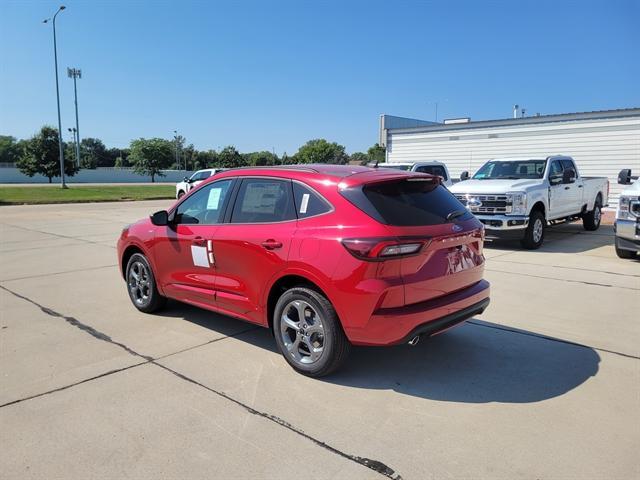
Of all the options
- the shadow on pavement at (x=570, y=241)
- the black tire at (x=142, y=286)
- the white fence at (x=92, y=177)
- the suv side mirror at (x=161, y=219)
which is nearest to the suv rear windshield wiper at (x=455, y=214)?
the suv side mirror at (x=161, y=219)

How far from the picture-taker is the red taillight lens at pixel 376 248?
11.8 feet

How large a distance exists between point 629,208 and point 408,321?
7.14m

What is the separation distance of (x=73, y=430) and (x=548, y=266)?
795 cm

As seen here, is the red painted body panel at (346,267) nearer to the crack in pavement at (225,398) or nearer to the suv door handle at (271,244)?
the suv door handle at (271,244)

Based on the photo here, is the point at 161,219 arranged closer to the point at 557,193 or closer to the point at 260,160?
the point at 557,193

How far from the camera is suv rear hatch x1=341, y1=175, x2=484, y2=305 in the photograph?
3.74 metres

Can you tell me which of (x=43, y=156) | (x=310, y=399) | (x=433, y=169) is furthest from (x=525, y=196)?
(x=43, y=156)

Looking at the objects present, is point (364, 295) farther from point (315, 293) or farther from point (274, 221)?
point (274, 221)

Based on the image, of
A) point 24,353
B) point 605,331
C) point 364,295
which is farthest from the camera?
point 605,331

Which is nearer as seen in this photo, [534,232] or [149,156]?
[534,232]

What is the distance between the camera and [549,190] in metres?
11.4

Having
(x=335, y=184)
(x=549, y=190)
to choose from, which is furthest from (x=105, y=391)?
(x=549, y=190)

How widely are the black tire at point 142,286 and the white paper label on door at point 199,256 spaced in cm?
95

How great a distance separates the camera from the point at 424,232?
152 inches
